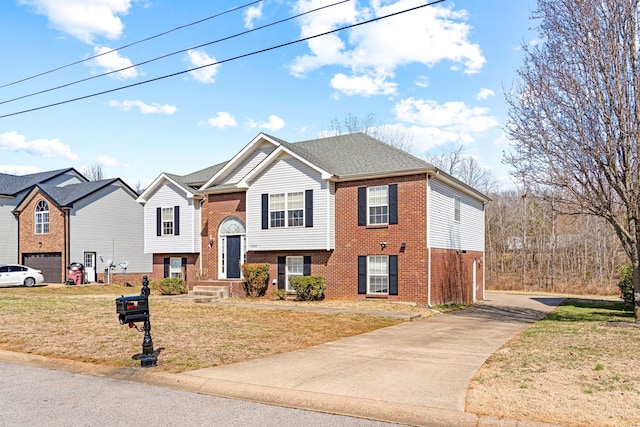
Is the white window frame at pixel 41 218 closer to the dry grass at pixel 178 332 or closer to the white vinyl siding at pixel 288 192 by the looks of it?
the dry grass at pixel 178 332

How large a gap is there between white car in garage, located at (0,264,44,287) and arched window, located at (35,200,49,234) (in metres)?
4.30

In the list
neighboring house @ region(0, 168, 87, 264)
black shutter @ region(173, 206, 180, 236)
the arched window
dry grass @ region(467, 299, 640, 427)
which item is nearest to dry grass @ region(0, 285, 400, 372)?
dry grass @ region(467, 299, 640, 427)

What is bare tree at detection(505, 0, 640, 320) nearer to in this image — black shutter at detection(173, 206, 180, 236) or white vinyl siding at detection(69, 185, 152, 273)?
black shutter at detection(173, 206, 180, 236)

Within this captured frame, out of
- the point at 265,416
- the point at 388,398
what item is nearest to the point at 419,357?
the point at 388,398

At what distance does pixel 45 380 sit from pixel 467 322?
1213 centimetres

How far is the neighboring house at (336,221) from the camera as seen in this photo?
20109mm

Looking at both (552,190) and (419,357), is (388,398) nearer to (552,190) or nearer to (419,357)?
(419,357)

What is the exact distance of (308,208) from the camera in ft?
71.2

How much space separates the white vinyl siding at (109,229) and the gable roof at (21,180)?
21.0 feet

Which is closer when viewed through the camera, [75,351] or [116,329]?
[75,351]

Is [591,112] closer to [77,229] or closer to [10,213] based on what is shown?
[77,229]

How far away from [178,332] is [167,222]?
51.7 ft

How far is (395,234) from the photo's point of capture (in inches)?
799

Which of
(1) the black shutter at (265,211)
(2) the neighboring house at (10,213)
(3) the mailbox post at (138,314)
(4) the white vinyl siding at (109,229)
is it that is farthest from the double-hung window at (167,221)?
(3) the mailbox post at (138,314)
